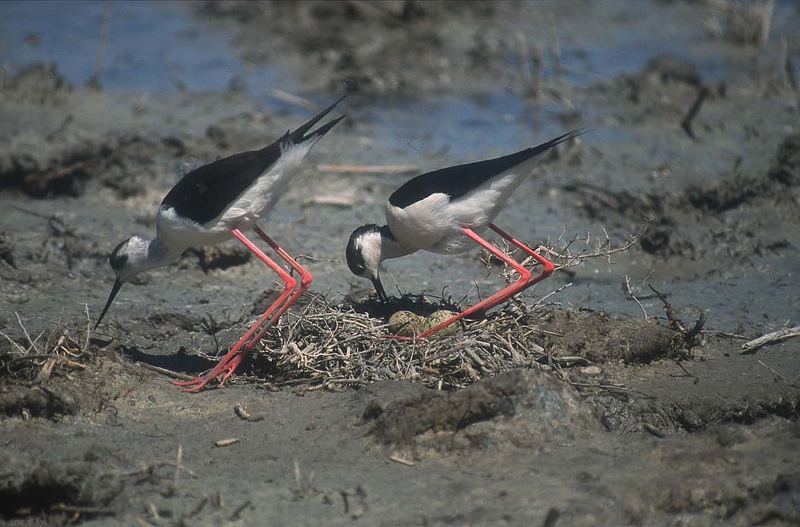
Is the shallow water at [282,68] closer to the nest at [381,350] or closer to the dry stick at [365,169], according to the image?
the dry stick at [365,169]

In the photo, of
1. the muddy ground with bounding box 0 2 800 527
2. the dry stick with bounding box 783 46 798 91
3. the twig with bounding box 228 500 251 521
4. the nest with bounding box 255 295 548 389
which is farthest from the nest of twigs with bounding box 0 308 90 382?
the dry stick with bounding box 783 46 798 91

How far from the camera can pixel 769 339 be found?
18.9 feet

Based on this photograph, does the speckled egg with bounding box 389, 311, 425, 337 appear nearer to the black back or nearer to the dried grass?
the dried grass

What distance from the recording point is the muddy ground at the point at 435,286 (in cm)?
417

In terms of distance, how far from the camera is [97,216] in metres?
7.96

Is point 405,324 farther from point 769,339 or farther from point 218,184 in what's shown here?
point 769,339

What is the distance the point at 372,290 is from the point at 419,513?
2.65 meters

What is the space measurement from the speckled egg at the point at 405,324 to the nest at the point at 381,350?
0.17 ft

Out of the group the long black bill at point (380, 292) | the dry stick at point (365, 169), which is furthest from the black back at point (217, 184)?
the dry stick at point (365, 169)

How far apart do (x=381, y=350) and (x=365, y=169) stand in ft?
12.2

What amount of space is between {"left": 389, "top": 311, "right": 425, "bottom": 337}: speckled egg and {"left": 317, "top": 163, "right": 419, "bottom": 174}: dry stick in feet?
11.2

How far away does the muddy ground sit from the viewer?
164 inches

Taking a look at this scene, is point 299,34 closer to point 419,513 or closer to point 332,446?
point 332,446

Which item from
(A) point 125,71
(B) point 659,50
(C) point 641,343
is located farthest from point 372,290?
(B) point 659,50
